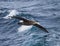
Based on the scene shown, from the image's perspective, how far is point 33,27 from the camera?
17312mm

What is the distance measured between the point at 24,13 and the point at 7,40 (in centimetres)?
651

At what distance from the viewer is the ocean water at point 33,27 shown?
50.0 feet

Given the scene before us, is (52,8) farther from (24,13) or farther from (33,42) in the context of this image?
(33,42)

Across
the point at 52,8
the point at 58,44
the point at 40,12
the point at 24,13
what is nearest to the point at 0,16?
the point at 24,13

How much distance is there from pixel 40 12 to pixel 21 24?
538cm

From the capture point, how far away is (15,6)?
2547cm

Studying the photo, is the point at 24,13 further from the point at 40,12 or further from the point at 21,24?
the point at 21,24

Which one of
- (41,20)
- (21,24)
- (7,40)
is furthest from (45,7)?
(7,40)

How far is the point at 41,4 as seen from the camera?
25.9 m

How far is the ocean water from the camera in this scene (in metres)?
15.2

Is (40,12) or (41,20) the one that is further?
(40,12)

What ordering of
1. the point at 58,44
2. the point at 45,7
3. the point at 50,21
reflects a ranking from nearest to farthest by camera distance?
the point at 58,44
the point at 50,21
the point at 45,7

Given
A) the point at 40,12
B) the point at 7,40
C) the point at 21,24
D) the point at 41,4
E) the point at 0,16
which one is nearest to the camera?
the point at 7,40

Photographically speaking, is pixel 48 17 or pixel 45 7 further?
pixel 45 7
